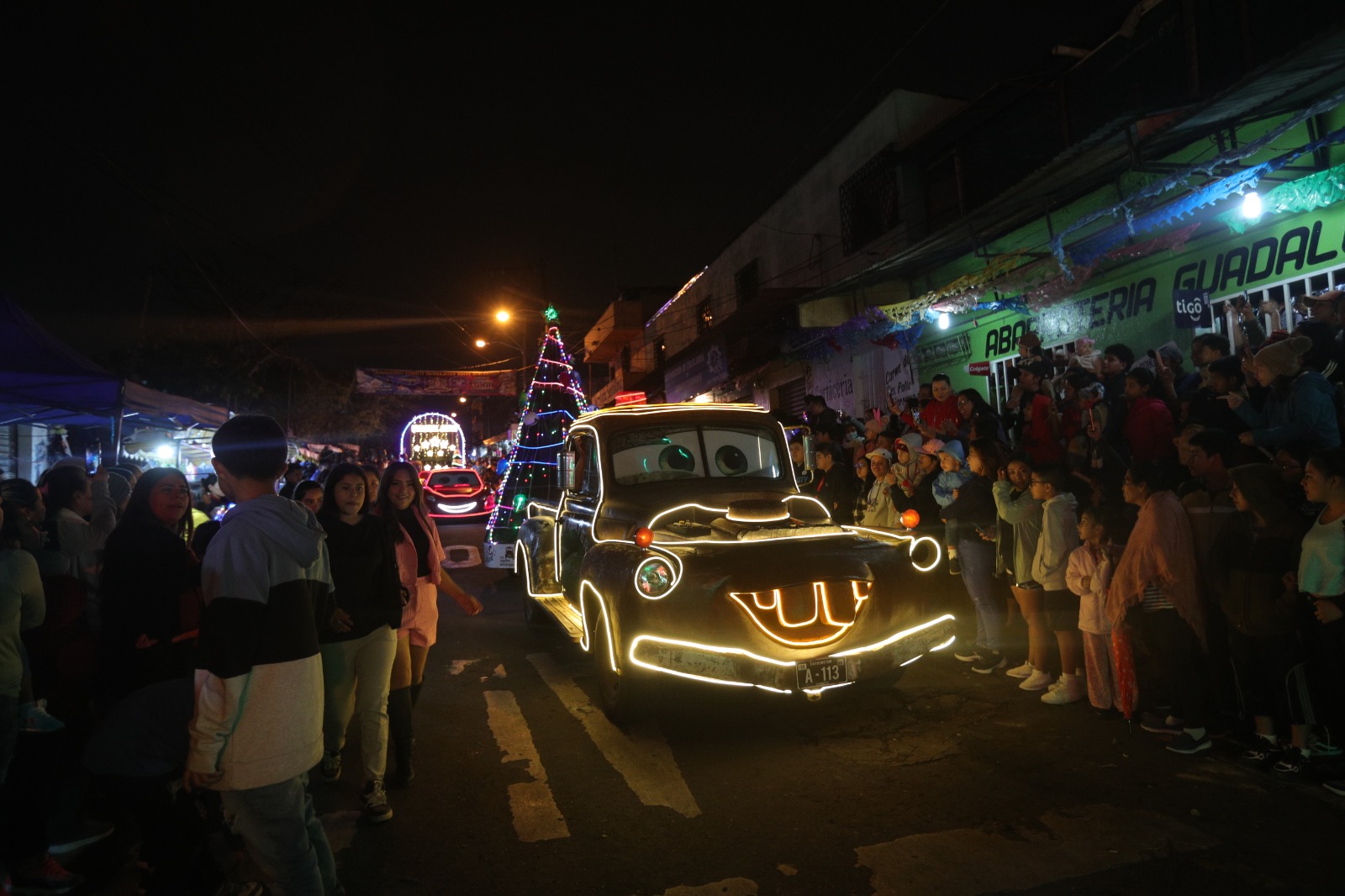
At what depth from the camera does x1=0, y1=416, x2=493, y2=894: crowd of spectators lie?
2852 millimetres

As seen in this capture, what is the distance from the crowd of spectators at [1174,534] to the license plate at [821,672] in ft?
4.42

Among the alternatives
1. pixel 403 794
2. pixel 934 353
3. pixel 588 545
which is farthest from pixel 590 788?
pixel 934 353

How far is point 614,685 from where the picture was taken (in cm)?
573

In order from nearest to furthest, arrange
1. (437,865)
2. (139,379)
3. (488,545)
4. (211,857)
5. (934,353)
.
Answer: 1. (211,857)
2. (437,865)
3. (488,545)
4. (934,353)
5. (139,379)

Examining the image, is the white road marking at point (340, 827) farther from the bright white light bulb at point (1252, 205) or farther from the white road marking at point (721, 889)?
the bright white light bulb at point (1252, 205)

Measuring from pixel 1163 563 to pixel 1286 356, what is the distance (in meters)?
2.13

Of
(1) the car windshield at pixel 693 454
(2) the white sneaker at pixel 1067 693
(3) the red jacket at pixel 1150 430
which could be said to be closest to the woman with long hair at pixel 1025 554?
(2) the white sneaker at pixel 1067 693

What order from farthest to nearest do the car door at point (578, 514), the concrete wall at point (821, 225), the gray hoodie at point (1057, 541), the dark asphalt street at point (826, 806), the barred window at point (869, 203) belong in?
the concrete wall at point (821, 225) < the barred window at point (869, 203) < the car door at point (578, 514) < the gray hoodie at point (1057, 541) < the dark asphalt street at point (826, 806)

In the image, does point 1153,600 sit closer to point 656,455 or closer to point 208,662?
point 656,455

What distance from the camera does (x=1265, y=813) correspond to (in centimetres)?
412

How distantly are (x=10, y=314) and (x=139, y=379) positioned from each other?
22817mm

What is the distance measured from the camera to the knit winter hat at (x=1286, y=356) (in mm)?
5992

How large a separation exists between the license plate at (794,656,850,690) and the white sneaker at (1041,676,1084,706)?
2.02m

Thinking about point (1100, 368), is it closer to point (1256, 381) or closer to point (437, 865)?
point (1256, 381)
